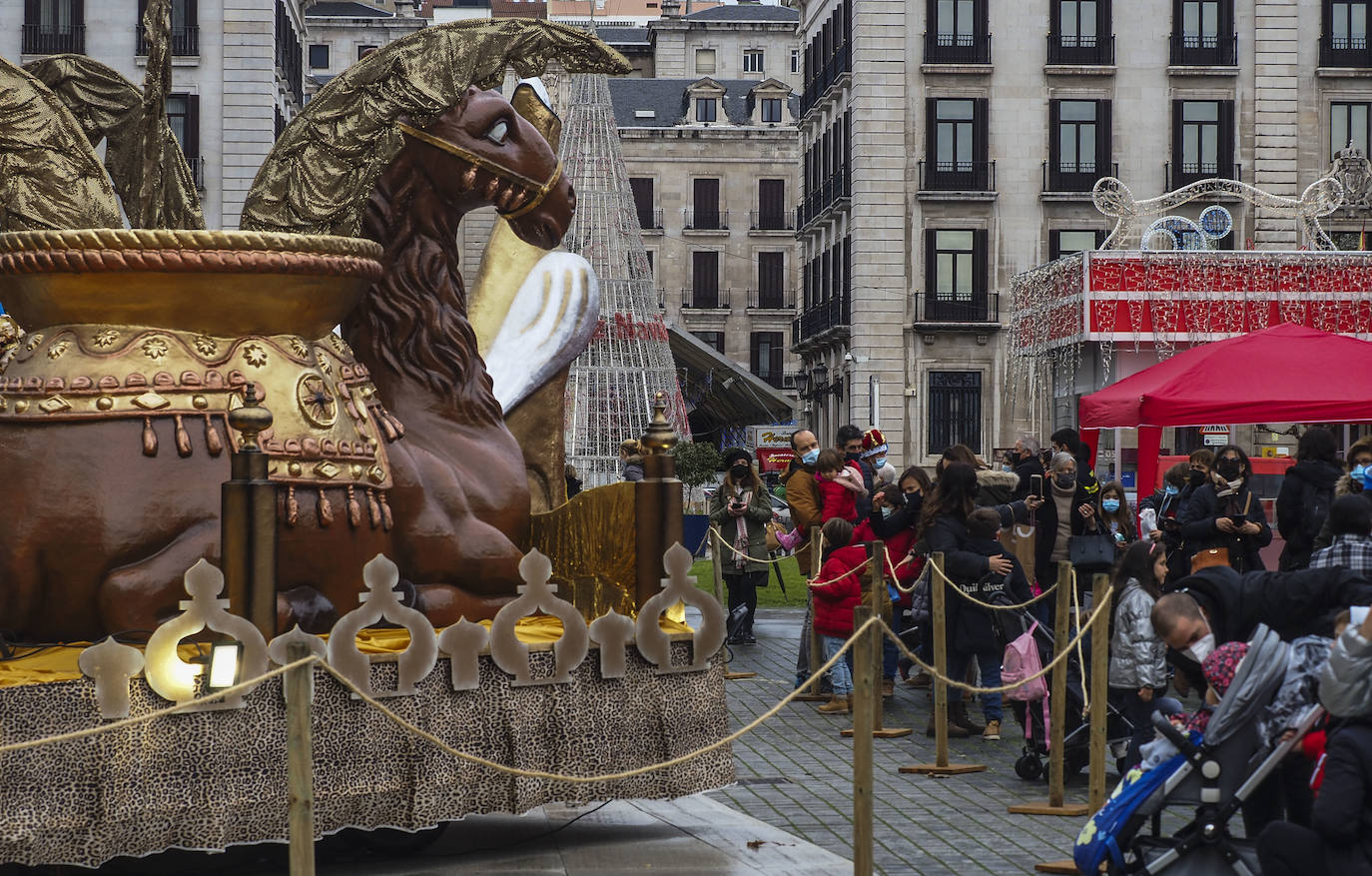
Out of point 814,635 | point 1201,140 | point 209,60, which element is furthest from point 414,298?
point 1201,140

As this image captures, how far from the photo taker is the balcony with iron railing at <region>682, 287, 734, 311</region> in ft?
215

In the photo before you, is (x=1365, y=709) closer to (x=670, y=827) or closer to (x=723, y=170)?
(x=670, y=827)

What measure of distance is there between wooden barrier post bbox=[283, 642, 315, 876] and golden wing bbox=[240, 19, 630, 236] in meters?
2.11

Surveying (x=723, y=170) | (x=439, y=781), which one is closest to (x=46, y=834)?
(x=439, y=781)

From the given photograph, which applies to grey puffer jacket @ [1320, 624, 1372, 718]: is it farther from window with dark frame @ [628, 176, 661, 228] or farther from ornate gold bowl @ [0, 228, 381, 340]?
window with dark frame @ [628, 176, 661, 228]

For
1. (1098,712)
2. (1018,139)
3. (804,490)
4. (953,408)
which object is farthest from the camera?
(953,408)

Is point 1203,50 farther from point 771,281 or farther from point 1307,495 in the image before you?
point 1307,495

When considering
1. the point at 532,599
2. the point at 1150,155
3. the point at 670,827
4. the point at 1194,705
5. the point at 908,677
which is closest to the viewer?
the point at 532,599

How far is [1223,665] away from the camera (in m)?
6.04

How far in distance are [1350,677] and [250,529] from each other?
343 centimetres

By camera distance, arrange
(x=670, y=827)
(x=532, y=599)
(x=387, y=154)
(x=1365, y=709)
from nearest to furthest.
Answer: (x=1365, y=709) < (x=532, y=599) < (x=387, y=154) < (x=670, y=827)

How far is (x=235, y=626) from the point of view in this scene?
17.8 feet

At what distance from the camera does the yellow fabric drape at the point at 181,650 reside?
5441 millimetres

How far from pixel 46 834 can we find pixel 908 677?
8446 mm
